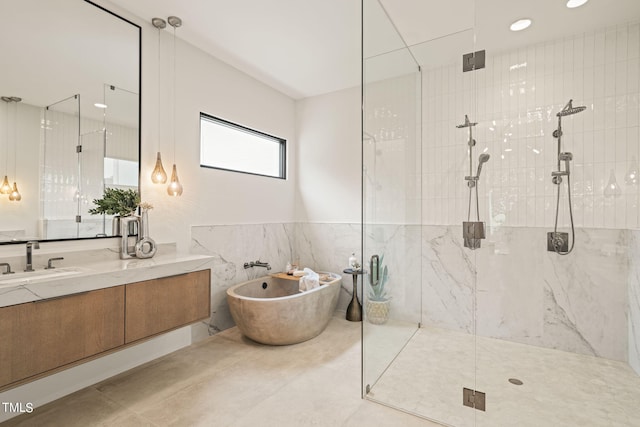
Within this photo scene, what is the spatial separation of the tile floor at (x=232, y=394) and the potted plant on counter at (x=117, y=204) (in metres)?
1.16

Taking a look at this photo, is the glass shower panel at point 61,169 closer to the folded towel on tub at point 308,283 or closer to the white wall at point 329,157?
the folded towel on tub at point 308,283

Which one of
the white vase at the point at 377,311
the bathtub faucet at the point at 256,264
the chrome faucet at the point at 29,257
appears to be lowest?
the white vase at the point at 377,311

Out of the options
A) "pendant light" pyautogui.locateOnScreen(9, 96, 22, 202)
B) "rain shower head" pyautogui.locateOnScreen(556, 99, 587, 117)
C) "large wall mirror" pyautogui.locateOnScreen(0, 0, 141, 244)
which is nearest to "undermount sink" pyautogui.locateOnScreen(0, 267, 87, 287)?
"large wall mirror" pyautogui.locateOnScreen(0, 0, 141, 244)

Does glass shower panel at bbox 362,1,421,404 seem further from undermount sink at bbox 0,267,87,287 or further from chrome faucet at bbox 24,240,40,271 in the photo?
chrome faucet at bbox 24,240,40,271

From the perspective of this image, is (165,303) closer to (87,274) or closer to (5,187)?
(87,274)

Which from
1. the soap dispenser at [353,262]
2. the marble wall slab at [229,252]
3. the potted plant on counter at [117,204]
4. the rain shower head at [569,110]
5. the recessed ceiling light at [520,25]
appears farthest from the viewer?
the soap dispenser at [353,262]

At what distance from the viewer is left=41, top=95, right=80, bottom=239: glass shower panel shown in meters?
2.17

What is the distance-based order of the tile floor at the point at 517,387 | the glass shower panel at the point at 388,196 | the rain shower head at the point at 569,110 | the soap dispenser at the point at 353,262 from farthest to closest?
the soap dispenser at the point at 353,262 < the glass shower panel at the point at 388,196 < the rain shower head at the point at 569,110 < the tile floor at the point at 517,387

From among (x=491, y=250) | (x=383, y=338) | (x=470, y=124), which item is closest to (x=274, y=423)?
(x=383, y=338)

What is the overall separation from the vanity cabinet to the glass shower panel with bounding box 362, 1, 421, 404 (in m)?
1.40

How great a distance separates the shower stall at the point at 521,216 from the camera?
194cm

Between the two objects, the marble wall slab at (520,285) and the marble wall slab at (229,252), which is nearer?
the marble wall slab at (520,285)

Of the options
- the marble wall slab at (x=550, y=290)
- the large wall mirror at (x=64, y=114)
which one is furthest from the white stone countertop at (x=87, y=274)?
the marble wall slab at (x=550, y=290)

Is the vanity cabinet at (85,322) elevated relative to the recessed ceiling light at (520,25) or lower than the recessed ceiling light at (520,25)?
lower
